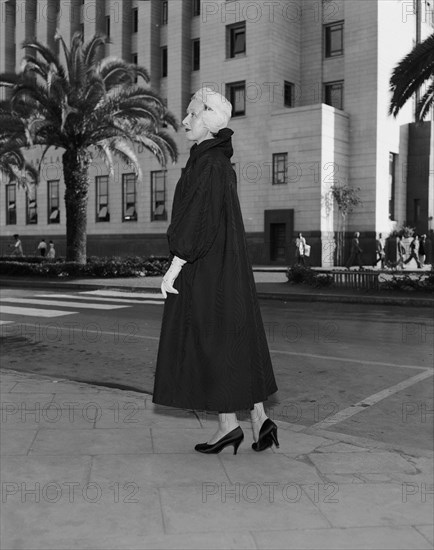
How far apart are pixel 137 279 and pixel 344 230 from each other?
52.1 ft


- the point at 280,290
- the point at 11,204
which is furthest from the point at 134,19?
the point at 280,290

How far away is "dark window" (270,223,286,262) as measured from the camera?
3528 centimetres

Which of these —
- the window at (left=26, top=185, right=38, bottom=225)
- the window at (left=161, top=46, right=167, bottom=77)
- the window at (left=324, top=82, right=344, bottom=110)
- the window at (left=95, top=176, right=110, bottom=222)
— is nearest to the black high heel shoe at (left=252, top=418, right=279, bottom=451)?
the window at (left=324, top=82, right=344, bottom=110)

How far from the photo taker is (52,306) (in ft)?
47.8

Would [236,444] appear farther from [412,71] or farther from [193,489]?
[412,71]

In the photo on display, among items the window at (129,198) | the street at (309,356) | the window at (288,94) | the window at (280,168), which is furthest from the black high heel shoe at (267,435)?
the window at (129,198)

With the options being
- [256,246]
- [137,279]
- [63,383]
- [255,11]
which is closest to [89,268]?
[137,279]

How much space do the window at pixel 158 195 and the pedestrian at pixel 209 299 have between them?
36.2 meters

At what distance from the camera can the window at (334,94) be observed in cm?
3641

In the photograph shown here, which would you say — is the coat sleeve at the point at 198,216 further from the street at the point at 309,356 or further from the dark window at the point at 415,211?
the dark window at the point at 415,211

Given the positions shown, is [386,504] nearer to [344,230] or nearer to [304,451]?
[304,451]

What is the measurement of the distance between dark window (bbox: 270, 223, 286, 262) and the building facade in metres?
0.07

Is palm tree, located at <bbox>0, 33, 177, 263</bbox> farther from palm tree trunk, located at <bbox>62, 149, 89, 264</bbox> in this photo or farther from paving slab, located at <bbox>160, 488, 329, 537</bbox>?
paving slab, located at <bbox>160, 488, 329, 537</bbox>

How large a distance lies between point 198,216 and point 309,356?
4919 mm
